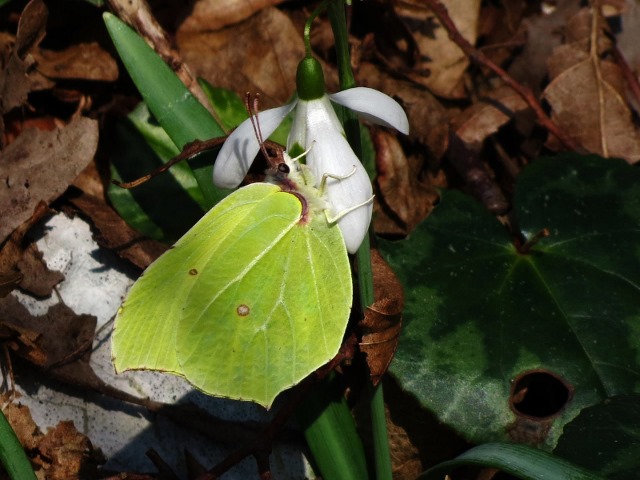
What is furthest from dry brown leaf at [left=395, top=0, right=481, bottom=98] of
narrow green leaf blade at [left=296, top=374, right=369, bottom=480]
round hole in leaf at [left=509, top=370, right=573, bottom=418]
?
narrow green leaf blade at [left=296, top=374, right=369, bottom=480]

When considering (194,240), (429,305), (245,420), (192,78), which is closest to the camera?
(194,240)

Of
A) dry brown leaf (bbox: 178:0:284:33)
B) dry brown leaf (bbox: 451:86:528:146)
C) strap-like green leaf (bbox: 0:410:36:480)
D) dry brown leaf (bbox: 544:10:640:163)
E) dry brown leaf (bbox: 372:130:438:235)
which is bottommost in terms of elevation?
dry brown leaf (bbox: 544:10:640:163)

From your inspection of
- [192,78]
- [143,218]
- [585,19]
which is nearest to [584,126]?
[585,19]

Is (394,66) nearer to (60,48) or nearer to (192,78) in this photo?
(192,78)

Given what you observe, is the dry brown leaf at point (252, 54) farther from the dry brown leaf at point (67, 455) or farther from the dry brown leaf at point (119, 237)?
the dry brown leaf at point (67, 455)

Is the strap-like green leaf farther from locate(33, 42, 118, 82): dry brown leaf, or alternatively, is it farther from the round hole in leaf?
locate(33, 42, 118, 82): dry brown leaf

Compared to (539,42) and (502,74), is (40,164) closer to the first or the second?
(502,74)

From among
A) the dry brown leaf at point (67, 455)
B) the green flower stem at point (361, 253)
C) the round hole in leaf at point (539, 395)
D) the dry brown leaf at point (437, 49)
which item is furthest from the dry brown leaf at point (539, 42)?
the dry brown leaf at point (67, 455)
